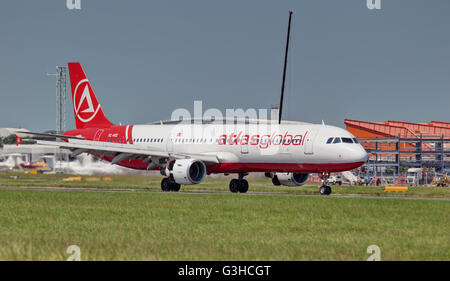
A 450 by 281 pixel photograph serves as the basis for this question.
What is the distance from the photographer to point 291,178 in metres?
43.9

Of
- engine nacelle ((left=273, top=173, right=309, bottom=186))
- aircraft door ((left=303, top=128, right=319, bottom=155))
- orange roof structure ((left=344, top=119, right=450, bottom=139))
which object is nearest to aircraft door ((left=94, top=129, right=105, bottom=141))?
engine nacelle ((left=273, top=173, right=309, bottom=186))

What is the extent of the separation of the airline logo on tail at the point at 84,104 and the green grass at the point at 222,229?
20661mm

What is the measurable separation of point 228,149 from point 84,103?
49.6ft

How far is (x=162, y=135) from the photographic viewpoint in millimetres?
48438

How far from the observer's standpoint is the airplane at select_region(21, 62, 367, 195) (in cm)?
3906

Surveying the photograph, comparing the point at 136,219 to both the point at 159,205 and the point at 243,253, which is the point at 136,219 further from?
the point at 243,253

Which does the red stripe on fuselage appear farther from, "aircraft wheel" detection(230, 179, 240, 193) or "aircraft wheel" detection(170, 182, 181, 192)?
"aircraft wheel" detection(170, 182, 181, 192)

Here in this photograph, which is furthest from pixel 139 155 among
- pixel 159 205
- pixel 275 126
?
pixel 159 205

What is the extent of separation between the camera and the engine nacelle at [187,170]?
40969 millimetres

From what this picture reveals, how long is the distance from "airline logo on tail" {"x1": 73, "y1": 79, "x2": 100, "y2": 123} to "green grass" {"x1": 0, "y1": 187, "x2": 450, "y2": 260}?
20661mm

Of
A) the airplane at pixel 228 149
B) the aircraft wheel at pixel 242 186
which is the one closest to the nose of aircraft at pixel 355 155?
the airplane at pixel 228 149

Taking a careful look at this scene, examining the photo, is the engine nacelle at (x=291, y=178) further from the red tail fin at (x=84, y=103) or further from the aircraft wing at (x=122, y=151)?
the red tail fin at (x=84, y=103)

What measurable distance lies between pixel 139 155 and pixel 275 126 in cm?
909
